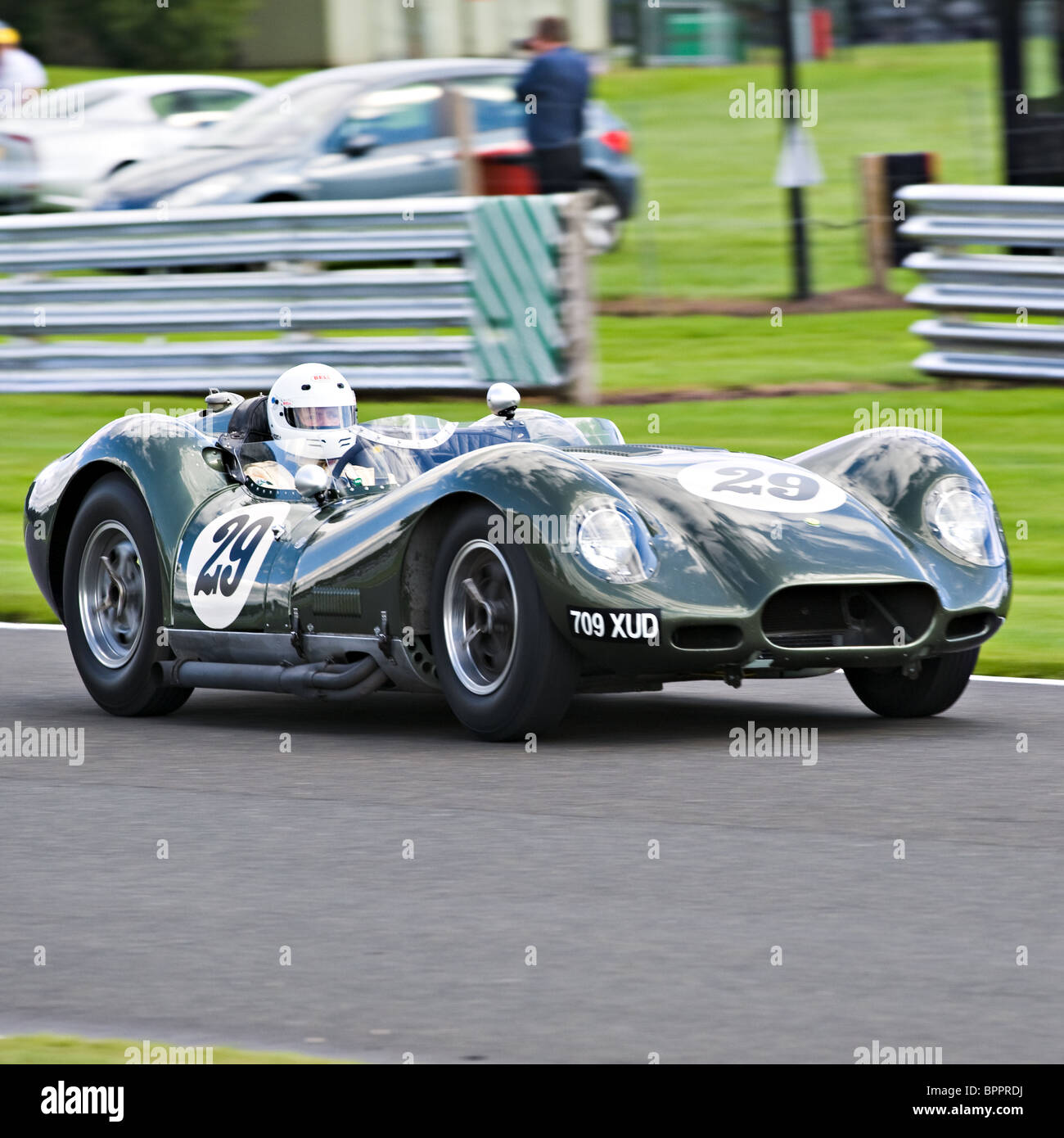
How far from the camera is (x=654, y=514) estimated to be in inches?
294

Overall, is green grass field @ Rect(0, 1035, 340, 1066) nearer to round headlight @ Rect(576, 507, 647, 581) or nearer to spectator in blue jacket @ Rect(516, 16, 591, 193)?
round headlight @ Rect(576, 507, 647, 581)

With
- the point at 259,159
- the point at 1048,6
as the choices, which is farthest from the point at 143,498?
the point at 259,159

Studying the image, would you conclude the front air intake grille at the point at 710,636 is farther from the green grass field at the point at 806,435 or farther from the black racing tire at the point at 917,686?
the green grass field at the point at 806,435

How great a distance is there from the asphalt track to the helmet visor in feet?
3.20

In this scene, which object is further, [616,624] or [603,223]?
[603,223]

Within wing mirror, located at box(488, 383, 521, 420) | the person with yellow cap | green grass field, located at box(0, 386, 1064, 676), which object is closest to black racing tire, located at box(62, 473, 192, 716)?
wing mirror, located at box(488, 383, 521, 420)

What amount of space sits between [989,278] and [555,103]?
3647 mm

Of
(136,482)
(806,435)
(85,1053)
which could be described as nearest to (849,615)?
(136,482)

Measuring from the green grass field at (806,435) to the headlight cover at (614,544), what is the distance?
3354mm

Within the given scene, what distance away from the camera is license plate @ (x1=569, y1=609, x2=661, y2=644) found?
23.6ft

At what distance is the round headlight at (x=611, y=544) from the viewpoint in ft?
23.8

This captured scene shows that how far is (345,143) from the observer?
20.1m

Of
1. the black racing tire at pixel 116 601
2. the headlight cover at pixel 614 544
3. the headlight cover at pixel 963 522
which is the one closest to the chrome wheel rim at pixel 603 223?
the black racing tire at pixel 116 601

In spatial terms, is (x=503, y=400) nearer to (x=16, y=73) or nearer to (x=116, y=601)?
(x=116, y=601)
